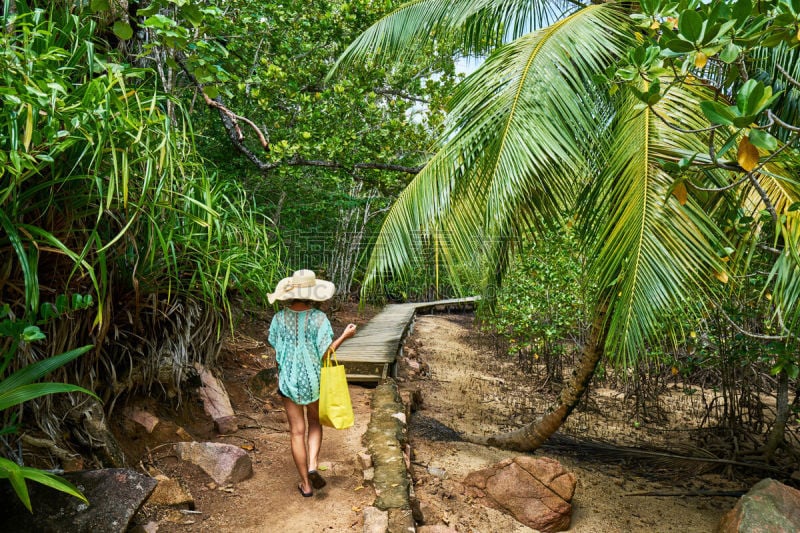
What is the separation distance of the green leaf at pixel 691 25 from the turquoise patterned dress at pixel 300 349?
2.23 m

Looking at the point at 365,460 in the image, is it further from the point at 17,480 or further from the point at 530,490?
the point at 17,480

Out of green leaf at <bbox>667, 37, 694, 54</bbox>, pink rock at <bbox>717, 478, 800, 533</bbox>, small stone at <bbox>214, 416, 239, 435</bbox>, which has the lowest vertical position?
pink rock at <bbox>717, 478, 800, 533</bbox>

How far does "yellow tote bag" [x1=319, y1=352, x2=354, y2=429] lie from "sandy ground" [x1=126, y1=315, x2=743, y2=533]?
457mm

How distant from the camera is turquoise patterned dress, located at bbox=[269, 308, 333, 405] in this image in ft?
9.86

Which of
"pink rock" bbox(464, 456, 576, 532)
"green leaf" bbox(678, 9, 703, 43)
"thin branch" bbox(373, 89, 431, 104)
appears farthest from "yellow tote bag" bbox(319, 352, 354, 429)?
"thin branch" bbox(373, 89, 431, 104)

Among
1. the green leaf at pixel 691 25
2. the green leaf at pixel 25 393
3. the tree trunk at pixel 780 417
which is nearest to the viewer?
the green leaf at pixel 691 25

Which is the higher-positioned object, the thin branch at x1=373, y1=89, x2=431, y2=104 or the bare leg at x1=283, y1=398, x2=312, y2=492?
the thin branch at x1=373, y1=89, x2=431, y2=104

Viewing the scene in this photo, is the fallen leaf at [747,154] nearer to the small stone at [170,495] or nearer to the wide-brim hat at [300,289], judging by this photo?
the wide-brim hat at [300,289]

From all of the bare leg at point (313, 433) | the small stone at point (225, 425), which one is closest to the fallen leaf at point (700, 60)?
the bare leg at point (313, 433)

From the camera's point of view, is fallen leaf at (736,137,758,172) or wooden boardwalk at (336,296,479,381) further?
wooden boardwalk at (336,296,479,381)

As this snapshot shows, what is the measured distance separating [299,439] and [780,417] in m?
4.49

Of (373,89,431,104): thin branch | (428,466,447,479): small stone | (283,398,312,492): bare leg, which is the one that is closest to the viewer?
(283,398,312,492): bare leg

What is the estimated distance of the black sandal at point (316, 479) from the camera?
3025 millimetres

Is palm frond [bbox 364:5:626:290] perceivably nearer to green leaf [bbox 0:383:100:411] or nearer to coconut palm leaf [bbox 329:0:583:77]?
coconut palm leaf [bbox 329:0:583:77]
